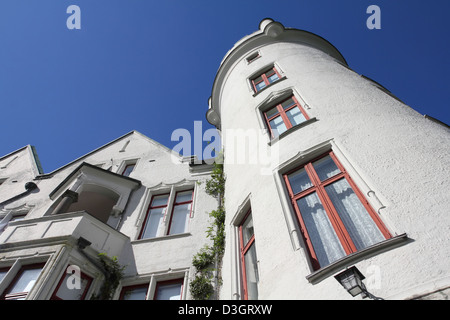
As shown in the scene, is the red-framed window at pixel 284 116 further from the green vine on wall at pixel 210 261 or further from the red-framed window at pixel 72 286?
the red-framed window at pixel 72 286

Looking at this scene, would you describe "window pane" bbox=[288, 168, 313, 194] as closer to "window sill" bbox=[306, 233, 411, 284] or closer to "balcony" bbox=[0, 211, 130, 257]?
"window sill" bbox=[306, 233, 411, 284]

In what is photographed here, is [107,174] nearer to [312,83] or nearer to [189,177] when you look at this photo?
[189,177]

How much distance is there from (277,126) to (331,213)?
4.62m

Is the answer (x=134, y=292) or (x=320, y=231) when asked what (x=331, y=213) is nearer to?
(x=320, y=231)

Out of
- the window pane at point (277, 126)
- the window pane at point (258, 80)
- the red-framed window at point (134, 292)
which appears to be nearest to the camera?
the red-framed window at point (134, 292)

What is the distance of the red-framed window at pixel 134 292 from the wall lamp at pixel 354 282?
20.3 ft

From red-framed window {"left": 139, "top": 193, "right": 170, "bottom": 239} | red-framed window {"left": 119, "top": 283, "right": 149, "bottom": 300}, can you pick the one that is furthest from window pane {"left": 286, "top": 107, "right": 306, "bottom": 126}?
red-framed window {"left": 119, "top": 283, "right": 149, "bottom": 300}

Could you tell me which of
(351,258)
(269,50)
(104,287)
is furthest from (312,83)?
(104,287)

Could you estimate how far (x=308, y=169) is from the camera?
7039mm

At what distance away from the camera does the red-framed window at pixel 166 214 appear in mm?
10797

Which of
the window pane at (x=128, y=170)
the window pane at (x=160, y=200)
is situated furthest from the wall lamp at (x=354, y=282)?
the window pane at (x=128, y=170)

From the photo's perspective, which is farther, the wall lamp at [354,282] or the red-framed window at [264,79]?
the red-framed window at [264,79]

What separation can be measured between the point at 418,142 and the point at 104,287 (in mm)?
8387

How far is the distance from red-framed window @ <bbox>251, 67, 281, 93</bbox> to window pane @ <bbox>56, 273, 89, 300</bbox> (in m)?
9.34
